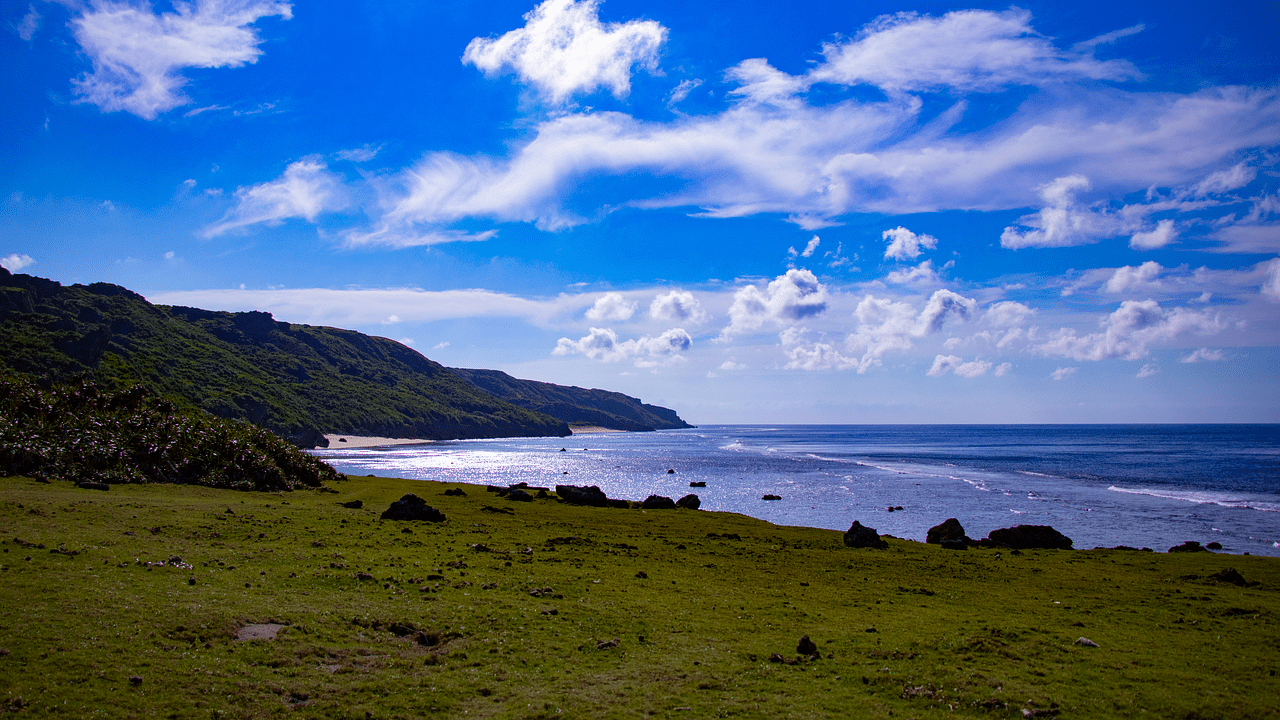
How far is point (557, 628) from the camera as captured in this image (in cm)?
1631

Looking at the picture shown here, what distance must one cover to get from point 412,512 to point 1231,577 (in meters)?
37.7

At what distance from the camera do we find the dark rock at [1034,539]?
37.3 meters

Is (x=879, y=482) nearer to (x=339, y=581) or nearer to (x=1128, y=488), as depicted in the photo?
(x=1128, y=488)

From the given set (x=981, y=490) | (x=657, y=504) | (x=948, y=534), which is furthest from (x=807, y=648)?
(x=981, y=490)

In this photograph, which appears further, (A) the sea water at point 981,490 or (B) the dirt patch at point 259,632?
(A) the sea water at point 981,490

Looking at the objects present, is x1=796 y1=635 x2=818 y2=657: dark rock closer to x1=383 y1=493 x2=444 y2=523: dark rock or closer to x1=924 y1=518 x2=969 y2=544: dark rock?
x1=383 y1=493 x2=444 y2=523: dark rock

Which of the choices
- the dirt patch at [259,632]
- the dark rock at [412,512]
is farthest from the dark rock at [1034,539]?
the dirt patch at [259,632]

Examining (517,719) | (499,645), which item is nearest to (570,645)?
(499,645)

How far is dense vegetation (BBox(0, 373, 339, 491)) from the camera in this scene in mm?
35250

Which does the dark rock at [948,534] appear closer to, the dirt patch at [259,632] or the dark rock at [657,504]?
the dark rock at [657,504]

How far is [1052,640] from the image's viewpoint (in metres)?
16.8

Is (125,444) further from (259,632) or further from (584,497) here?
(259,632)

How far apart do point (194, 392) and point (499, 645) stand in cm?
16428

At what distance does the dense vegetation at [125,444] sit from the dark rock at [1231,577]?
51.6 meters
